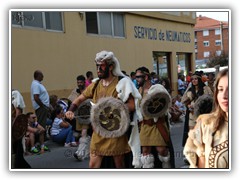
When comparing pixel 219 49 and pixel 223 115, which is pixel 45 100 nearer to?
pixel 219 49

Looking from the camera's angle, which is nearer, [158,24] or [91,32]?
[158,24]

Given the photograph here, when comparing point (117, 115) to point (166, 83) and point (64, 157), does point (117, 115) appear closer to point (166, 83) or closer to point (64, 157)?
point (166, 83)

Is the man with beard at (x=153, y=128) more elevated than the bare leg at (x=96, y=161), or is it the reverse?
the man with beard at (x=153, y=128)

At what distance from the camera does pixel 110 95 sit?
13.5 feet

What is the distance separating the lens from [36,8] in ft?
13.5

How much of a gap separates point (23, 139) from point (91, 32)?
1.62 metres

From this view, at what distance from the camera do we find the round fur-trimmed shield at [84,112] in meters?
4.72

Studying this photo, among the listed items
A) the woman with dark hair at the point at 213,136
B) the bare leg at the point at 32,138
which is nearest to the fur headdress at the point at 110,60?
the bare leg at the point at 32,138

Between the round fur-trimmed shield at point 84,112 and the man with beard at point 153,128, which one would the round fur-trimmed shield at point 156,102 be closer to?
the man with beard at point 153,128

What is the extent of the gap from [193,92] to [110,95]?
163 cm

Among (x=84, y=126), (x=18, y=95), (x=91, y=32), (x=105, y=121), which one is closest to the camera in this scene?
(x=105, y=121)

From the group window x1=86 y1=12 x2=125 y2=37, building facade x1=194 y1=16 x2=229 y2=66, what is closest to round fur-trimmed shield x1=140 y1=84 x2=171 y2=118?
building facade x1=194 y1=16 x2=229 y2=66

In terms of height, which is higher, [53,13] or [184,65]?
[53,13]
